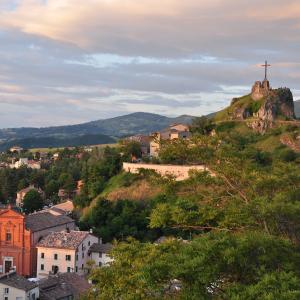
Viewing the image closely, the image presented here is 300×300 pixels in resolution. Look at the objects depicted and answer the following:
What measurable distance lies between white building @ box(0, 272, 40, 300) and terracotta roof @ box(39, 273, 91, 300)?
886mm

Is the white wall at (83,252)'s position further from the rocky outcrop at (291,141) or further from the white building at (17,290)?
the rocky outcrop at (291,141)

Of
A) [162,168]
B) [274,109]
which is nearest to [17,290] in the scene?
[162,168]

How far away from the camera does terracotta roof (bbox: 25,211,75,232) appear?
51562 mm

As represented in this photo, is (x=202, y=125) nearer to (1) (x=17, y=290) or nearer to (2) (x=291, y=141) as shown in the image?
(2) (x=291, y=141)

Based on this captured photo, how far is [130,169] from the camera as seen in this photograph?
70125mm

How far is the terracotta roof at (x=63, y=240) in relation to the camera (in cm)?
4784

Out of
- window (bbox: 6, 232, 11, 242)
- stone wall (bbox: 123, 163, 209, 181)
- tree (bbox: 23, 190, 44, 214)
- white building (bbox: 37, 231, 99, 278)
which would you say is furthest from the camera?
tree (bbox: 23, 190, 44, 214)

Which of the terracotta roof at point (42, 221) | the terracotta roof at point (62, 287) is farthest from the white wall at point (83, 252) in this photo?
the terracotta roof at point (62, 287)

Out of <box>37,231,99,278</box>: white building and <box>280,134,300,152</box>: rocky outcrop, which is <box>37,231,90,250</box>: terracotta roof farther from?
<box>280,134,300,152</box>: rocky outcrop

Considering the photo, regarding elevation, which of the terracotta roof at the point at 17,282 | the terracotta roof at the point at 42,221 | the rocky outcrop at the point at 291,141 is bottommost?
the terracotta roof at the point at 17,282

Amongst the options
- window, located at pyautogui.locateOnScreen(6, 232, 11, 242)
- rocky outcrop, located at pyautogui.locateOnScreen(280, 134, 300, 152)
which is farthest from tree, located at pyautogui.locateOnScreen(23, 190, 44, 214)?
rocky outcrop, located at pyautogui.locateOnScreen(280, 134, 300, 152)

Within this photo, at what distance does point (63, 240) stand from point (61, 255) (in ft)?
4.57

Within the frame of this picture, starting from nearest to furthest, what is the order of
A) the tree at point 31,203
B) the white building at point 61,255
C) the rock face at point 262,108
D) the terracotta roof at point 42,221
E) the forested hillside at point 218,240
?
1. the forested hillside at point 218,240
2. the white building at point 61,255
3. the terracotta roof at point 42,221
4. the tree at point 31,203
5. the rock face at point 262,108

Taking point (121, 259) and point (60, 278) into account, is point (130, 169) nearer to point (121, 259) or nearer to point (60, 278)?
point (60, 278)
